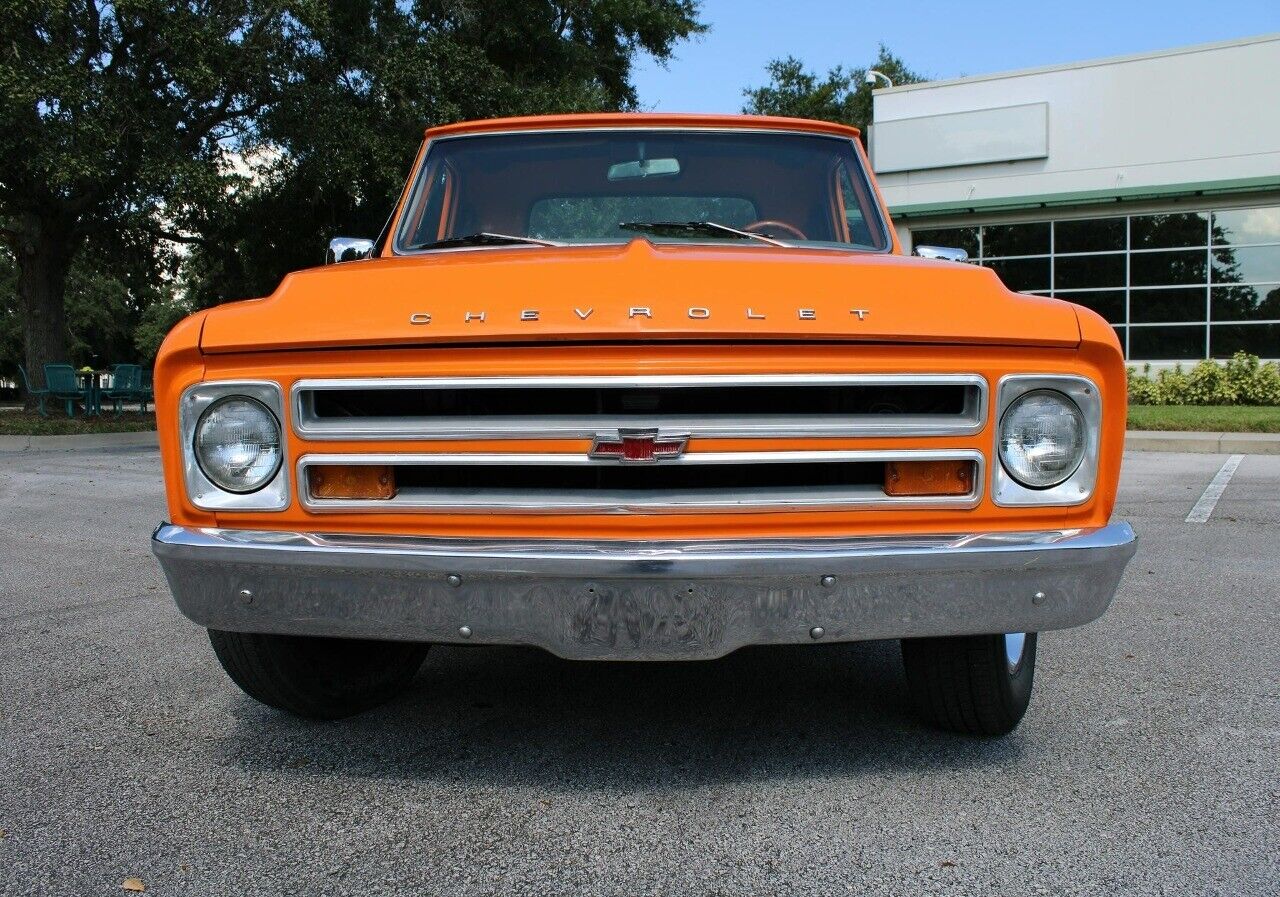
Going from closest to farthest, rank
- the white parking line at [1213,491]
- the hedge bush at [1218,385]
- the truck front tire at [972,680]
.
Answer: the truck front tire at [972,680], the white parking line at [1213,491], the hedge bush at [1218,385]

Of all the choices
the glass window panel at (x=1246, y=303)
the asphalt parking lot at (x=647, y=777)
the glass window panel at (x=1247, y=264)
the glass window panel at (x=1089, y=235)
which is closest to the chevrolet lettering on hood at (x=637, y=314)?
the asphalt parking lot at (x=647, y=777)

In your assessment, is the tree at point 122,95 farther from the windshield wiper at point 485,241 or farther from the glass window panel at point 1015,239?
the glass window panel at point 1015,239

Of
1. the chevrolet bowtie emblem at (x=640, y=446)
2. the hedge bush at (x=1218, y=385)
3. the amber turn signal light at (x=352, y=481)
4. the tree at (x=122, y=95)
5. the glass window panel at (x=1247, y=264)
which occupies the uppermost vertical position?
the tree at (x=122, y=95)

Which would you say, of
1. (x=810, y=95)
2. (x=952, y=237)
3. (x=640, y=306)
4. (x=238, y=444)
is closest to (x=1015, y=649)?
(x=640, y=306)

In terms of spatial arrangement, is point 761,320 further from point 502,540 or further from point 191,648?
point 191,648

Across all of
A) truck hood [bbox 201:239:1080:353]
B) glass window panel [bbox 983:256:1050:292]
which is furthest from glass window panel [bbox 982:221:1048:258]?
truck hood [bbox 201:239:1080:353]

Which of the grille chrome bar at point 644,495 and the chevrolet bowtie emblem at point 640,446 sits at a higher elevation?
the chevrolet bowtie emblem at point 640,446

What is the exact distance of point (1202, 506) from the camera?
8117 mm

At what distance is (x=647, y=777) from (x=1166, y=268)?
20.6m

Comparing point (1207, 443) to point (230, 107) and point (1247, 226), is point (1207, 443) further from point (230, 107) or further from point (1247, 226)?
point (230, 107)

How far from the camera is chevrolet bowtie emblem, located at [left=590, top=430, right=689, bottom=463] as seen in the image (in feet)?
7.98

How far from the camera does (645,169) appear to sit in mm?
3967

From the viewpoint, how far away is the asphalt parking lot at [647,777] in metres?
2.33

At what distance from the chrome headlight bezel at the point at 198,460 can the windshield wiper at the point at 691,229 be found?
1527 mm
